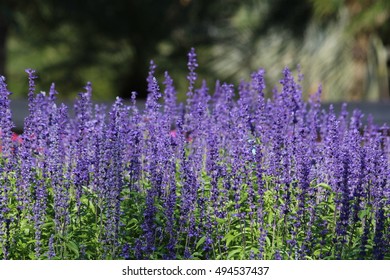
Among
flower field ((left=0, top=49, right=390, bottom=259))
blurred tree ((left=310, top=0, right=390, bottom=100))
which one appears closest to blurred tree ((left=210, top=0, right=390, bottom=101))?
blurred tree ((left=310, top=0, right=390, bottom=100))

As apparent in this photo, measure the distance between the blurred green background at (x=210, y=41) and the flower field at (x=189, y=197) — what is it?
1351 cm

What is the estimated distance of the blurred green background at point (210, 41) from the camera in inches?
796

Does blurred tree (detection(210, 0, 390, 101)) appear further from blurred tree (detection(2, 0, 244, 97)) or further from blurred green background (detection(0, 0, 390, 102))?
blurred tree (detection(2, 0, 244, 97))

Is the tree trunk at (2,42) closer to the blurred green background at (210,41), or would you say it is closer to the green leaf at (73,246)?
the blurred green background at (210,41)

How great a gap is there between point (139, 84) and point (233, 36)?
301cm

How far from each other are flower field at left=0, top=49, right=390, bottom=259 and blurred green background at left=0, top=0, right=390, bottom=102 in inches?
532

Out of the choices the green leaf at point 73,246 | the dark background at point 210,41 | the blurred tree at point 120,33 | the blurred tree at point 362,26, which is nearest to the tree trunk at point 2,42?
the dark background at point 210,41

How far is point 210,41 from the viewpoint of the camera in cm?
2352

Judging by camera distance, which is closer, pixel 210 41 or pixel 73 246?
pixel 73 246

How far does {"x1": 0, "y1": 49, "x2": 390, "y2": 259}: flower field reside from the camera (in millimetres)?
5105

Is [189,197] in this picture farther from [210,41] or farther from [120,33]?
[210,41]

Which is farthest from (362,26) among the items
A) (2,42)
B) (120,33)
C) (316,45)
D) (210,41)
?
(2,42)

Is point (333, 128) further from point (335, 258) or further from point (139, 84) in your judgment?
→ point (139, 84)

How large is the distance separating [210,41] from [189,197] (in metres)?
18.6
